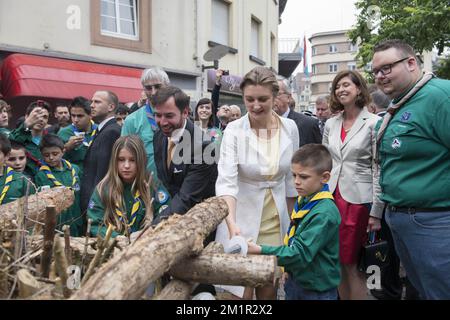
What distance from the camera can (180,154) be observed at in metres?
3.44

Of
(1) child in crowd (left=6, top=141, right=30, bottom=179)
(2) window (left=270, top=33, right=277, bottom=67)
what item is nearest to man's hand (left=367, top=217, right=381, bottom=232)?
(1) child in crowd (left=6, top=141, right=30, bottom=179)

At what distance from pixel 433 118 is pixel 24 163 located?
3510 mm

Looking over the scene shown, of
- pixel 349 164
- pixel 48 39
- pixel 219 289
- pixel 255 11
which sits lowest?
pixel 219 289

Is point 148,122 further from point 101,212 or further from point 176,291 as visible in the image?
point 176,291

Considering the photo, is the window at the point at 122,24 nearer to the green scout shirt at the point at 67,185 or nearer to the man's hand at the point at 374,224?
the green scout shirt at the point at 67,185

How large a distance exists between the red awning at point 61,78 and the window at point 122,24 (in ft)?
2.36

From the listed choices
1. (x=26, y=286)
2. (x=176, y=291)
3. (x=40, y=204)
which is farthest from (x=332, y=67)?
(x=26, y=286)

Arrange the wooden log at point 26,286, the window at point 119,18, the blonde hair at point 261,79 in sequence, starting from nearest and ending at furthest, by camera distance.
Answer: the wooden log at point 26,286
the blonde hair at point 261,79
the window at point 119,18

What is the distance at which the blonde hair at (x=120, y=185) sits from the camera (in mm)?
3268

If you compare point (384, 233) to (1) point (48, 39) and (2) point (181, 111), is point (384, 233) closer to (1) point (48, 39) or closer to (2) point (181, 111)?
(2) point (181, 111)

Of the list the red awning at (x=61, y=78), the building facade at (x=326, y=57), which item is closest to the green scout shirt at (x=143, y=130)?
the red awning at (x=61, y=78)

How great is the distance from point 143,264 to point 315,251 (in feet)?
3.88

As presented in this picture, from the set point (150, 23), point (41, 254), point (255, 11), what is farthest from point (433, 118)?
point (255, 11)

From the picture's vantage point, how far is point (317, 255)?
9.03 feet
